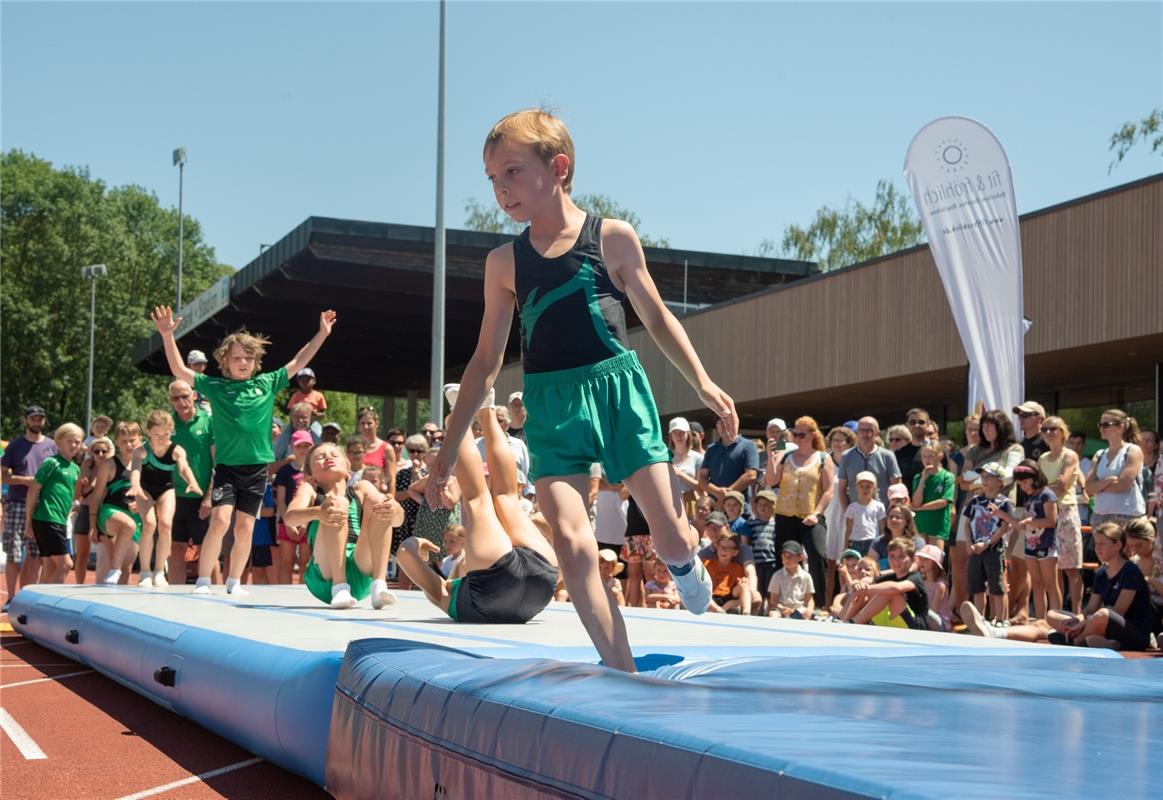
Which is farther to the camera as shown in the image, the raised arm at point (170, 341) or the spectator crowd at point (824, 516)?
the spectator crowd at point (824, 516)

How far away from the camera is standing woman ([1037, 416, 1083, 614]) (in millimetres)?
9562

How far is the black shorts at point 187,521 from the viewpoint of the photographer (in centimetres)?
993

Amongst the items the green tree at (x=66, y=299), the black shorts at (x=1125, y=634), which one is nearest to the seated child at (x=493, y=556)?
the black shorts at (x=1125, y=634)

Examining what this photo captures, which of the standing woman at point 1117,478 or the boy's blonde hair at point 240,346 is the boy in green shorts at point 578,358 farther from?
the standing woman at point 1117,478

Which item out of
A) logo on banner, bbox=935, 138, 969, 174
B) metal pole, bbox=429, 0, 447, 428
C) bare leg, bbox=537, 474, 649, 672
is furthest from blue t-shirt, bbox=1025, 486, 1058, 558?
metal pole, bbox=429, 0, 447, 428

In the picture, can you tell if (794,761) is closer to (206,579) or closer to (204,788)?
(204,788)

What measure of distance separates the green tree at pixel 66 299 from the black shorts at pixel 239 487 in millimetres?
51074

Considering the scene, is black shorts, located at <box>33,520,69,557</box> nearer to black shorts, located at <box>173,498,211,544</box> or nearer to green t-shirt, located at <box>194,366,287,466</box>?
black shorts, located at <box>173,498,211,544</box>

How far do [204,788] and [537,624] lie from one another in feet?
6.13

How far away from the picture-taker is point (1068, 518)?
9.59 meters

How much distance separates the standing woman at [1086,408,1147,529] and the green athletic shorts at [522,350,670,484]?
22.8ft

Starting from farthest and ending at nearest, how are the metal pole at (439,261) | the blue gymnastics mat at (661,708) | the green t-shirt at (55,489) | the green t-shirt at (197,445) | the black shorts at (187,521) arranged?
the metal pole at (439,261), the green t-shirt at (55,489), the black shorts at (187,521), the green t-shirt at (197,445), the blue gymnastics mat at (661,708)

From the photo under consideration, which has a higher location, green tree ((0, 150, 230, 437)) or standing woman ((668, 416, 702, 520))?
green tree ((0, 150, 230, 437))

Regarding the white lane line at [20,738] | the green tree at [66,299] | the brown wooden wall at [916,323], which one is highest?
the green tree at [66,299]
